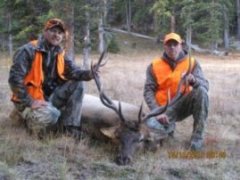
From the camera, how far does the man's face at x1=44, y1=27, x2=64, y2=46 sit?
670cm

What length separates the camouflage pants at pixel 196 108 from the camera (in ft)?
22.1

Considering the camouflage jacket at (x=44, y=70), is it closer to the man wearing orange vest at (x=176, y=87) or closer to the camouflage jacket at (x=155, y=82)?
the camouflage jacket at (x=155, y=82)

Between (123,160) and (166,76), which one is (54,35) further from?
(123,160)

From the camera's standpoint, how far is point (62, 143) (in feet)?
20.9

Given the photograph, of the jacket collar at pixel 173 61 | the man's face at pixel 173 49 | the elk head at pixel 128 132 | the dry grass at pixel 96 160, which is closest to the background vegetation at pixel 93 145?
the dry grass at pixel 96 160

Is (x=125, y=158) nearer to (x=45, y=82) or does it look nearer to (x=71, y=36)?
(x=45, y=82)

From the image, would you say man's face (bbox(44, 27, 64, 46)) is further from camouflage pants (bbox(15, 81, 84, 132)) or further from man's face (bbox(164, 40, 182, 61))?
man's face (bbox(164, 40, 182, 61))

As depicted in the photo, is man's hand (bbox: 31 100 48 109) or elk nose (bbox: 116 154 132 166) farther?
man's hand (bbox: 31 100 48 109)

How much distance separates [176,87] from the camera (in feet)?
22.7

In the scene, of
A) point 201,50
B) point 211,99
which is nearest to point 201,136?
point 211,99

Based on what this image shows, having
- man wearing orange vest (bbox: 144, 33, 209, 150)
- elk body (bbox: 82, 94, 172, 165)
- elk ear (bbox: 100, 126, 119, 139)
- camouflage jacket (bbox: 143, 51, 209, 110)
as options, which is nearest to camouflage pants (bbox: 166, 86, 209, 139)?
man wearing orange vest (bbox: 144, 33, 209, 150)

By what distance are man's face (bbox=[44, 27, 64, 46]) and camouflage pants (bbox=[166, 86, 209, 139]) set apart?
5.67 feet

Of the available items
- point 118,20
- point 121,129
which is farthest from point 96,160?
point 118,20

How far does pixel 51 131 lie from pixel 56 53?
1.03 m
